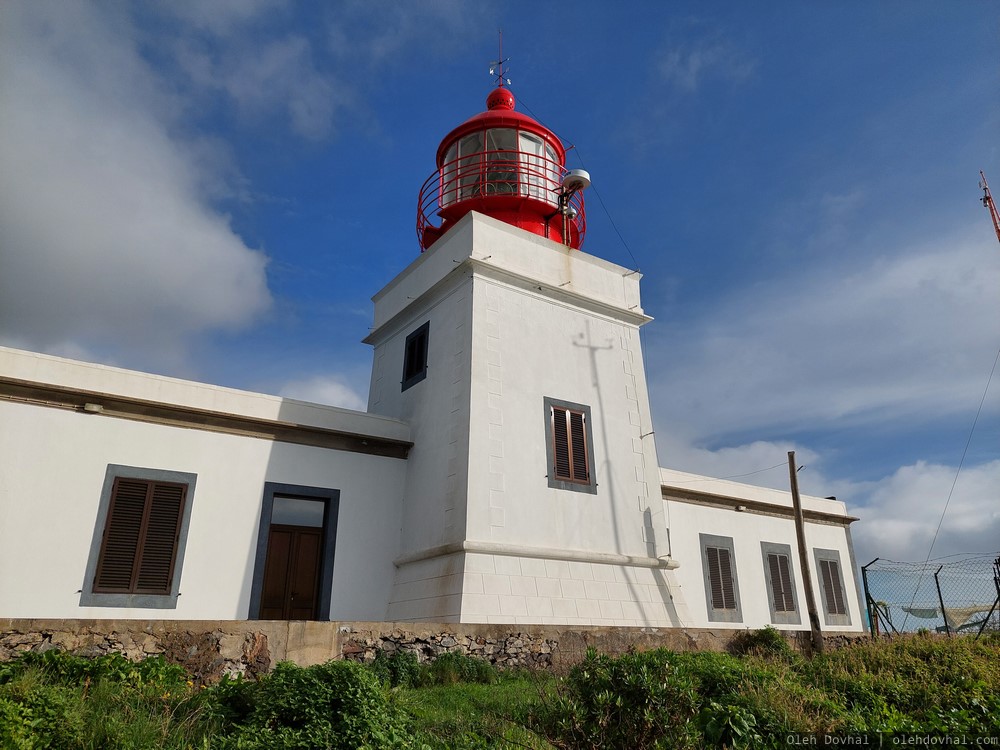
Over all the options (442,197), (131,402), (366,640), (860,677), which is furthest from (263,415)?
(860,677)

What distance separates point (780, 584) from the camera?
671 inches

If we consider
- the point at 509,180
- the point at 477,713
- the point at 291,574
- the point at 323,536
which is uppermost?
the point at 509,180

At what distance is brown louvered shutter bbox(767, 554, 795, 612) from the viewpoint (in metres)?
16.8

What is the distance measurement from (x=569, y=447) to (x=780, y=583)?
8.21 m

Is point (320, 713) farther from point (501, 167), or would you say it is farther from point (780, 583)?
point (780, 583)

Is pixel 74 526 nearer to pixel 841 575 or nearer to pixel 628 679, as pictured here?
pixel 628 679

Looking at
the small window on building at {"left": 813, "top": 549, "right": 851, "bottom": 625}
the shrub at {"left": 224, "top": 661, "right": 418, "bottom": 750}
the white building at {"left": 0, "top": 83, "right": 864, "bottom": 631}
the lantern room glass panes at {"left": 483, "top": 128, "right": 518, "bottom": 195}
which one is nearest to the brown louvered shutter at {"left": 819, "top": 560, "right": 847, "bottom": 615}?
the small window on building at {"left": 813, "top": 549, "right": 851, "bottom": 625}

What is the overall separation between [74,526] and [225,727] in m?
5.82

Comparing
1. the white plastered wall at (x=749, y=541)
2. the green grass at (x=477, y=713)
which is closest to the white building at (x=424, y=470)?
the white plastered wall at (x=749, y=541)

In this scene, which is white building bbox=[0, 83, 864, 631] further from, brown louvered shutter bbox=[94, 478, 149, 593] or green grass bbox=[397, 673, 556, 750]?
green grass bbox=[397, 673, 556, 750]

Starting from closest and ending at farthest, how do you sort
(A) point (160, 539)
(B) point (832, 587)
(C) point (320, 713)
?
(C) point (320, 713)
(A) point (160, 539)
(B) point (832, 587)

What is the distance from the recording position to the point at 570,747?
17.6ft

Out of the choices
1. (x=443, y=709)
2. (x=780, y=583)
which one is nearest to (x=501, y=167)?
(x=443, y=709)

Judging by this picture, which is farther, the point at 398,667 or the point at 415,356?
the point at 415,356
